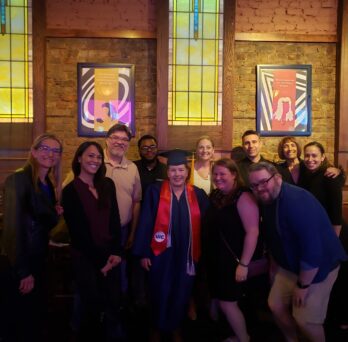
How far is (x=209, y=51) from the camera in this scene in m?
5.80

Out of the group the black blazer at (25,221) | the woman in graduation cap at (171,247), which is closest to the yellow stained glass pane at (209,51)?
the woman in graduation cap at (171,247)

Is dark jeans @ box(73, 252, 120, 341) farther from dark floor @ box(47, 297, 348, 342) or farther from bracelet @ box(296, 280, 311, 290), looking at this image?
bracelet @ box(296, 280, 311, 290)

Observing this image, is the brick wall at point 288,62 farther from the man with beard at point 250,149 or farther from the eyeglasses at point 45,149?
the eyeglasses at point 45,149

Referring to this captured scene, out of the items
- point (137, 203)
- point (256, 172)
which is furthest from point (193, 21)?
point (256, 172)

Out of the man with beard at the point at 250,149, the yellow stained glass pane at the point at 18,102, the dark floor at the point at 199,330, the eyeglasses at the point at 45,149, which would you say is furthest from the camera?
the yellow stained glass pane at the point at 18,102

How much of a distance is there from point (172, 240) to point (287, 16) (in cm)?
419

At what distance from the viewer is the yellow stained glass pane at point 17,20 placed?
566cm

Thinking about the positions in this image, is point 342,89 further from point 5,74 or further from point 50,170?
point 5,74

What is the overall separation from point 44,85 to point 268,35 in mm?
3309

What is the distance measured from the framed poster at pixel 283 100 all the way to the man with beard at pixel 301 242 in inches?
130

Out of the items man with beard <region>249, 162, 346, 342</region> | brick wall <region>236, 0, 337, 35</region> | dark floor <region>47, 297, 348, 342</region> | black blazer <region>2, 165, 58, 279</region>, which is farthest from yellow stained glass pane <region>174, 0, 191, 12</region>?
dark floor <region>47, 297, 348, 342</region>

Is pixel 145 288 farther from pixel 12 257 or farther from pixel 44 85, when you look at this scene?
pixel 44 85

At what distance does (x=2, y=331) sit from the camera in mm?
3422

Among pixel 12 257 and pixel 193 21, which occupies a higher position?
pixel 193 21
